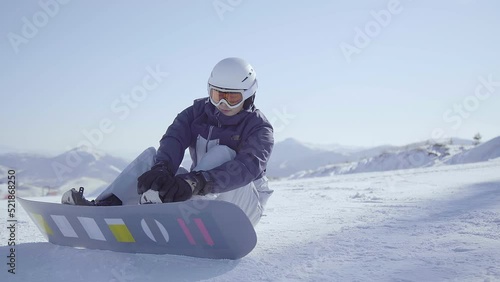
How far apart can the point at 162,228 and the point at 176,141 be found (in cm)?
69

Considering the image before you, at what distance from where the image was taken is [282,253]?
205 centimetres

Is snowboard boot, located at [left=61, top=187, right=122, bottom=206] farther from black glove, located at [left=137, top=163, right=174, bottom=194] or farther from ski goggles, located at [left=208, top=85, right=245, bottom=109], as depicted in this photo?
ski goggles, located at [left=208, top=85, right=245, bottom=109]

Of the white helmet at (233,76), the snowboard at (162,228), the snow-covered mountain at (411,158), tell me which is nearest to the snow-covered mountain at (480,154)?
the snow-covered mountain at (411,158)

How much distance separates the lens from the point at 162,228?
2.04 metres

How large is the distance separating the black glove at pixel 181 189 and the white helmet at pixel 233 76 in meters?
0.77

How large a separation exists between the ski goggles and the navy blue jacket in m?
0.07

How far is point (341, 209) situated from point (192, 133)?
1.62 metres

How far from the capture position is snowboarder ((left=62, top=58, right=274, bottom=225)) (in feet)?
6.70

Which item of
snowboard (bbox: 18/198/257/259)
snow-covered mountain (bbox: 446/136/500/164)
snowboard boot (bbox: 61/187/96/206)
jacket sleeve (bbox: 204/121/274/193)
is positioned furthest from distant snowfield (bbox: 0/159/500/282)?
snow-covered mountain (bbox: 446/136/500/164)

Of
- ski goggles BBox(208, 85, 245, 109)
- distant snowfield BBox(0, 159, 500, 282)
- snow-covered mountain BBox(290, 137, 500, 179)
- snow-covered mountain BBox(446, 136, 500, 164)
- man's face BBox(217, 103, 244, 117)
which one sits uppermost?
ski goggles BBox(208, 85, 245, 109)

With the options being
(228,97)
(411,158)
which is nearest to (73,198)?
(228,97)

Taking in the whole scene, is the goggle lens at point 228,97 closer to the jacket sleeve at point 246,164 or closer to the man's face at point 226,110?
the man's face at point 226,110

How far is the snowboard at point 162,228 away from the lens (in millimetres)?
1925

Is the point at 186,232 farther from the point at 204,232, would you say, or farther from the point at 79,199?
the point at 79,199
